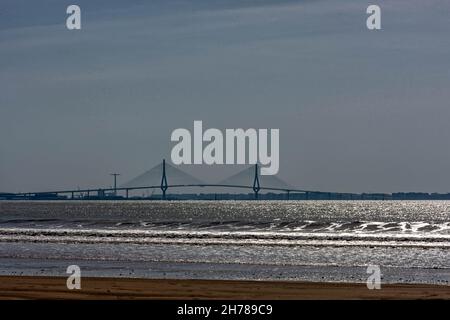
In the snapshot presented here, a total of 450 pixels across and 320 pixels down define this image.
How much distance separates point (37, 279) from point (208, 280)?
16.2 ft

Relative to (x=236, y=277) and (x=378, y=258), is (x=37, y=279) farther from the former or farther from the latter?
(x=378, y=258)

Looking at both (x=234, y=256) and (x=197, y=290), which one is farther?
(x=234, y=256)

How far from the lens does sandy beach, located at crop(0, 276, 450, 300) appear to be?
22188 millimetres

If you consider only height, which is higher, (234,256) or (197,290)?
(197,290)

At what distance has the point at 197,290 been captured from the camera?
23.7 meters

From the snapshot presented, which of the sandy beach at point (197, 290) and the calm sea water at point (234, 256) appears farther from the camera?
the calm sea water at point (234, 256)

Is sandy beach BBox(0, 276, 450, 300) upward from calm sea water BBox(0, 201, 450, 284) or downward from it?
upward

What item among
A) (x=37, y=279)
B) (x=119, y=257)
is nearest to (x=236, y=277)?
(x=37, y=279)

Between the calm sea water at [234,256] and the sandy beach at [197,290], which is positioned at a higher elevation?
the sandy beach at [197,290]

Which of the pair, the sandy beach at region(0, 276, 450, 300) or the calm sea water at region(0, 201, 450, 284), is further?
the calm sea water at region(0, 201, 450, 284)

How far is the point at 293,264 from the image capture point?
114ft

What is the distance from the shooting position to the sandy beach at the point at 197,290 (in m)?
22.2
